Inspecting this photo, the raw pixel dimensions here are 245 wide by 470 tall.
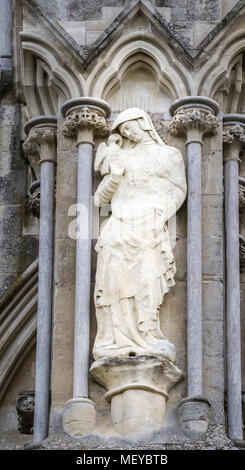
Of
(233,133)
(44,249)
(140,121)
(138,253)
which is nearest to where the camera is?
(138,253)

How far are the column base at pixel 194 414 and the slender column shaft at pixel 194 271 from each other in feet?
0.26

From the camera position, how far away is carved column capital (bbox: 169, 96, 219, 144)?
1945 cm

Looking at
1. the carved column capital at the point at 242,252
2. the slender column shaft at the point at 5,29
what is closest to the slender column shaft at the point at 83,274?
the carved column capital at the point at 242,252

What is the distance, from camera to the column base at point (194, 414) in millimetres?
18312

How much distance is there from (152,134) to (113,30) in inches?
43.2

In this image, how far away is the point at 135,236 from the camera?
61.9 ft

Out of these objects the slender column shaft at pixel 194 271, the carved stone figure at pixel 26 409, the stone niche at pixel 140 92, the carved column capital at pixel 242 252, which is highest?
the stone niche at pixel 140 92

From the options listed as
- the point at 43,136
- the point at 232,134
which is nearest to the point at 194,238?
the point at 232,134

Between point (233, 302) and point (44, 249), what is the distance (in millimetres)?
1840

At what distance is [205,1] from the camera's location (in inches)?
789

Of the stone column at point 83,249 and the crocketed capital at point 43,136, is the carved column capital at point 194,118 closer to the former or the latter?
the stone column at point 83,249

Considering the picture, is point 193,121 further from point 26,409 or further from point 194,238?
point 26,409

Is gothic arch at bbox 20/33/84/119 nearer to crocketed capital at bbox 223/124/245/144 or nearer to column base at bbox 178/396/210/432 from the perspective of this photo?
crocketed capital at bbox 223/124/245/144
